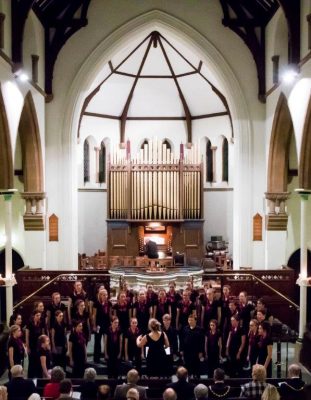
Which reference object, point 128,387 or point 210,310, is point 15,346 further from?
point 210,310

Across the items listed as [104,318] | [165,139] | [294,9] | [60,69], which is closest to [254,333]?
[104,318]

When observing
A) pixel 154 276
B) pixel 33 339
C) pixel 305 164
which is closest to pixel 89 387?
pixel 33 339

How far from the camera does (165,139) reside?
25.4 metres

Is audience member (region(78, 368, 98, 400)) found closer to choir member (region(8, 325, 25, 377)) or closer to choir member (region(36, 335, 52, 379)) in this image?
choir member (region(36, 335, 52, 379))

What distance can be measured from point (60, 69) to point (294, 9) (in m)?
7.64

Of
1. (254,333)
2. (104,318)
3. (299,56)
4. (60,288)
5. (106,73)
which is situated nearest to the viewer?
(254,333)

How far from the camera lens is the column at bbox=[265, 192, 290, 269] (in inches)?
678

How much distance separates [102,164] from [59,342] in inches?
594

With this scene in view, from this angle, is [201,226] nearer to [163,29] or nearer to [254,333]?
[163,29]

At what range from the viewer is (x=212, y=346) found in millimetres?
10180

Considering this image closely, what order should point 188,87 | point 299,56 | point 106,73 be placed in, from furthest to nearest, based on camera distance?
point 188,87 < point 106,73 < point 299,56

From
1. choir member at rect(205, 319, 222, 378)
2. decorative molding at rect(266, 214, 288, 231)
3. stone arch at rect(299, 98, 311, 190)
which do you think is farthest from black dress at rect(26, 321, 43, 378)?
decorative molding at rect(266, 214, 288, 231)

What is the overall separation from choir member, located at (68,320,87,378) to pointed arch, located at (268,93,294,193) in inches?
358

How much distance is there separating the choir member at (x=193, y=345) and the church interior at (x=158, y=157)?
106 cm
